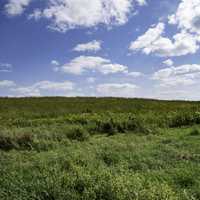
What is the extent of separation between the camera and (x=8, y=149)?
42.9 feet

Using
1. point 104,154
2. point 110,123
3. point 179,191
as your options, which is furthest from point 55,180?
point 110,123

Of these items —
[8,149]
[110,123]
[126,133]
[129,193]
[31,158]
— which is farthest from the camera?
[110,123]

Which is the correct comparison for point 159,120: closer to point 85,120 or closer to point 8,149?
point 85,120

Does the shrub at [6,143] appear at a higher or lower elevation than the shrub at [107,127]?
lower

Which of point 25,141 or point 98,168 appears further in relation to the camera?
point 25,141

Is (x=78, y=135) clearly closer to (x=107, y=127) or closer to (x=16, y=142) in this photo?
(x=16, y=142)

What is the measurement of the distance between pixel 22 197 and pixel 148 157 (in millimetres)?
4986

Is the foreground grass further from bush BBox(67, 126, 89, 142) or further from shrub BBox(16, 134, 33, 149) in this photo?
bush BBox(67, 126, 89, 142)

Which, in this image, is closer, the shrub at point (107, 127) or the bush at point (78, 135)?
the bush at point (78, 135)

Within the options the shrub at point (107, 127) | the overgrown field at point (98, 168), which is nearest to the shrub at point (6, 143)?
the overgrown field at point (98, 168)

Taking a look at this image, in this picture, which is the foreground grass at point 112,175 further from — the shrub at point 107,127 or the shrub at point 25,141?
the shrub at point 107,127

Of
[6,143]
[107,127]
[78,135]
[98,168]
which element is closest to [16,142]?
[6,143]

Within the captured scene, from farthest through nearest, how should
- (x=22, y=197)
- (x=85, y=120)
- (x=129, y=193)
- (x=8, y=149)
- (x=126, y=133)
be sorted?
(x=85, y=120)
(x=126, y=133)
(x=8, y=149)
(x=22, y=197)
(x=129, y=193)

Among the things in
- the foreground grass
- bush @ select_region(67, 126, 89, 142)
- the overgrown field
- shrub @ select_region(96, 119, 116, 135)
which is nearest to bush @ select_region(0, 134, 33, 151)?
the overgrown field
